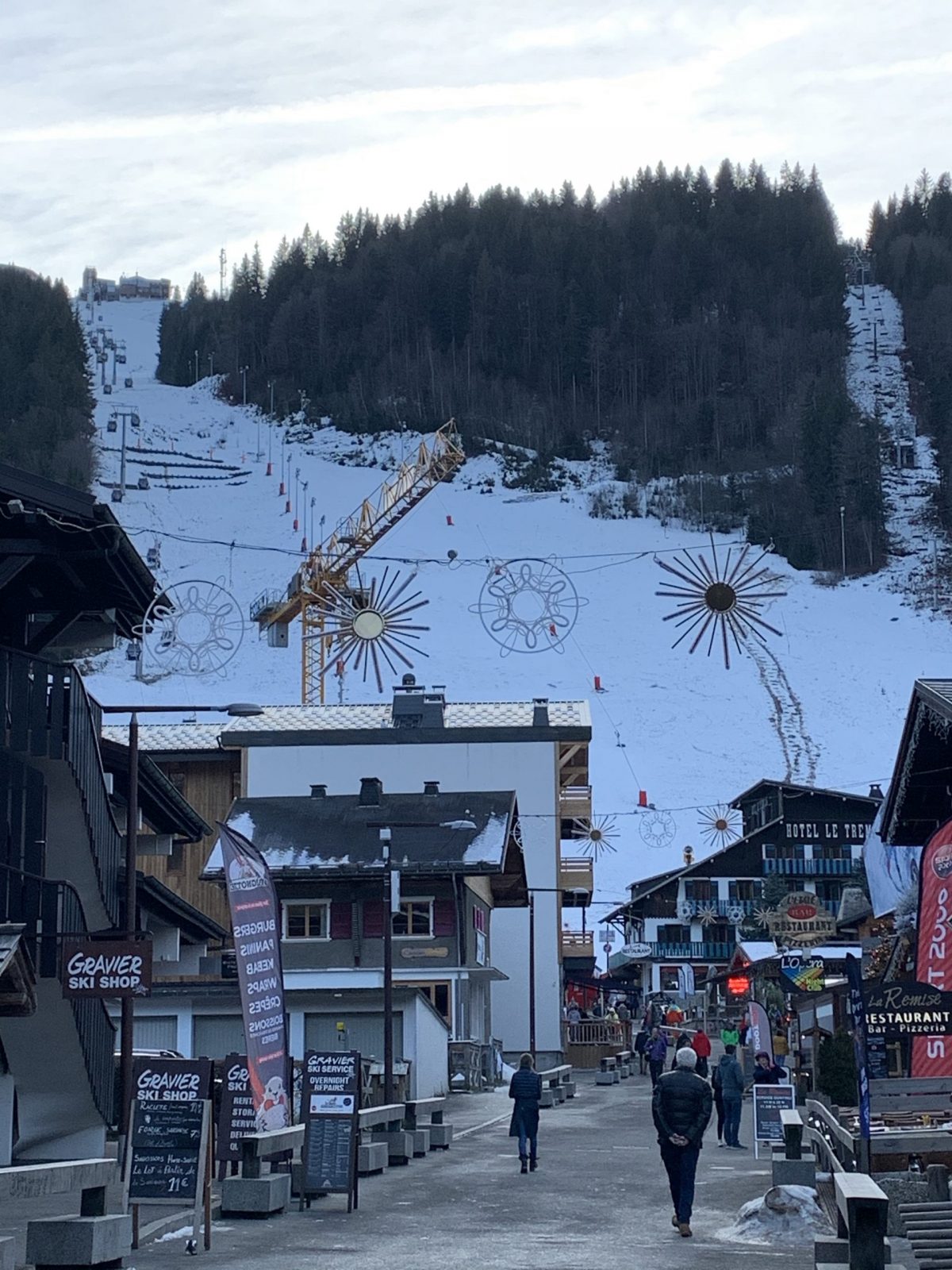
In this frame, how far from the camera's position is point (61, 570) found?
73.0 feet

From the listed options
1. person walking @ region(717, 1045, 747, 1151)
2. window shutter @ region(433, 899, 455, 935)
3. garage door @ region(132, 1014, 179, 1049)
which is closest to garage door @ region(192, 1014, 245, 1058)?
garage door @ region(132, 1014, 179, 1049)

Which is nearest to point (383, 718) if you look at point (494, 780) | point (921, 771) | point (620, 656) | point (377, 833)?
point (494, 780)

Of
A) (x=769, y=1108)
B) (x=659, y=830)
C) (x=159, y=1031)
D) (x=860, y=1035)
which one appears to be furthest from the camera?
(x=659, y=830)

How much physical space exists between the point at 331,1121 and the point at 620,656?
341 ft

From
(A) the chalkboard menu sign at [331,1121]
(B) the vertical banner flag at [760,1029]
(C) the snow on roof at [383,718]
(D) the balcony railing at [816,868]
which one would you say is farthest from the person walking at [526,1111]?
(D) the balcony railing at [816,868]

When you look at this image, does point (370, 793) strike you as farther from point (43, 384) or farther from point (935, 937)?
point (43, 384)

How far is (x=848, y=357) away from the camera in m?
183

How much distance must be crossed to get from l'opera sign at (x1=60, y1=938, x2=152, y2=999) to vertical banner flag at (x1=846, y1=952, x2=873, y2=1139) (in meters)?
6.94

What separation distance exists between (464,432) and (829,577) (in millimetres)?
49748

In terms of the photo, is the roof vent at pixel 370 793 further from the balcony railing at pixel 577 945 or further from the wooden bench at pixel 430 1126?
the wooden bench at pixel 430 1126

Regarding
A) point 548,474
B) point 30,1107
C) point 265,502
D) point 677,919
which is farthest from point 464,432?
point 30,1107

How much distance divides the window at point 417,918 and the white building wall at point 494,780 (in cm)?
1381

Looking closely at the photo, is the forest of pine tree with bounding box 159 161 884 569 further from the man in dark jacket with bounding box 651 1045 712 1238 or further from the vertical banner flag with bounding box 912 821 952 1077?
the man in dark jacket with bounding box 651 1045 712 1238

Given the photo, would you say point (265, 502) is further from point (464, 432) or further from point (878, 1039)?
point (878, 1039)
